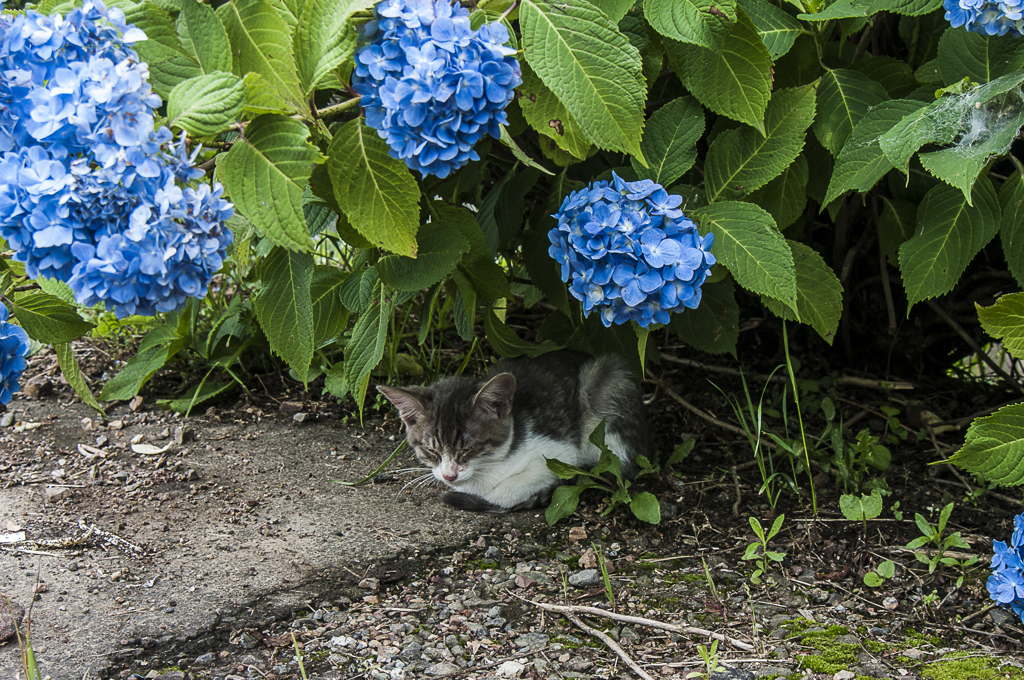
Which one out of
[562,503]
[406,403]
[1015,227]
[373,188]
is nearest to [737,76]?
[1015,227]

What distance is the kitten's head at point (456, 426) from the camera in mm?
2703

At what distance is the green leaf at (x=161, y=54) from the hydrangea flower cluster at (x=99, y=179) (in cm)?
19

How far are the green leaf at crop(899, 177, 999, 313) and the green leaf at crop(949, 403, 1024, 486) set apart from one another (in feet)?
1.09

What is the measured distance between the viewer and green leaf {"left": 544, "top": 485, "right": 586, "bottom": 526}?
98.4 inches

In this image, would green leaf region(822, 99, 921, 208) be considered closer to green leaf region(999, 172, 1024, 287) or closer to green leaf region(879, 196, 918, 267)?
green leaf region(999, 172, 1024, 287)

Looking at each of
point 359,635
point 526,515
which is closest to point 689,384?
point 526,515

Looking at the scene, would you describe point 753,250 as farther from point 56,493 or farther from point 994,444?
point 56,493

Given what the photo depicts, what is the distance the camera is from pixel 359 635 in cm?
202

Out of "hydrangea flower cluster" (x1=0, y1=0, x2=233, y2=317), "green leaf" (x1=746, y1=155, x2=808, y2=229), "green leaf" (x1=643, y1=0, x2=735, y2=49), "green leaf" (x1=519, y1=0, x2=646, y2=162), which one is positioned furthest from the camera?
"green leaf" (x1=746, y1=155, x2=808, y2=229)

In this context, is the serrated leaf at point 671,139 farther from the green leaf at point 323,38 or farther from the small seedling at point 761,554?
the small seedling at point 761,554

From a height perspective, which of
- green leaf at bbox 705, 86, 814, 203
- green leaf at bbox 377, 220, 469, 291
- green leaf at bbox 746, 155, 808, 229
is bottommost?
green leaf at bbox 377, 220, 469, 291

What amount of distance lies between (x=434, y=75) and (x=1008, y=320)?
138cm

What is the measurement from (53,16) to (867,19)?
188 cm

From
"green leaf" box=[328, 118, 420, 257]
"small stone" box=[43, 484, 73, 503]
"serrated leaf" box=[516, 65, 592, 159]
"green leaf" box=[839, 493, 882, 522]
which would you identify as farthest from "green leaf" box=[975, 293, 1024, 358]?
"small stone" box=[43, 484, 73, 503]
